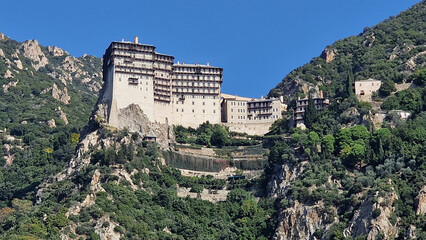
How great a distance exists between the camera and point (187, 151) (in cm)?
12825

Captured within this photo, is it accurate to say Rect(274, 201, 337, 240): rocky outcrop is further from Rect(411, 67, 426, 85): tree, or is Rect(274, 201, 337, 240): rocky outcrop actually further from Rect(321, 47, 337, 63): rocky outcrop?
Rect(321, 47, 337, 63): rocky outcrop

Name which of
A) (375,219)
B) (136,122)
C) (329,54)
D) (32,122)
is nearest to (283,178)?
(375,219)

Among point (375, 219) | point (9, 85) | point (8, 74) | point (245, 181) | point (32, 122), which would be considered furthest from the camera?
point (8, 74)

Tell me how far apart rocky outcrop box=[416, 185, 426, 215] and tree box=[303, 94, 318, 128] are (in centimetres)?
2946

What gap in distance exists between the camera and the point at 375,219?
9919 cm

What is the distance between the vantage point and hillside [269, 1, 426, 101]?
14088 cm

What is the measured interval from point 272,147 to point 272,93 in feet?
Answer: 104

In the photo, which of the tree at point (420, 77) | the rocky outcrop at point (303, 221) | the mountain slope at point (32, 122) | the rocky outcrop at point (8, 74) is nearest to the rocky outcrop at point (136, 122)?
the mountain slope at point (32, 122)

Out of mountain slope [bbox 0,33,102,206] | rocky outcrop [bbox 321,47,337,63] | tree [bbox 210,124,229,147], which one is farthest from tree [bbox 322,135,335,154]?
rocky outcrop [bbox 321,47,337,63]

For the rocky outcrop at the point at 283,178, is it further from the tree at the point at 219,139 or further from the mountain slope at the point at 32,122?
the mountain slope at the point at 32,122

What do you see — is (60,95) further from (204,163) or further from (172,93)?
(204,163)

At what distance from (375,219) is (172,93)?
45.1 m

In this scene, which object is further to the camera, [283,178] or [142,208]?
[283,178]

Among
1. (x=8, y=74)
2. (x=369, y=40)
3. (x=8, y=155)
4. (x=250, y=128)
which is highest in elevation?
(x=369, y=40)
